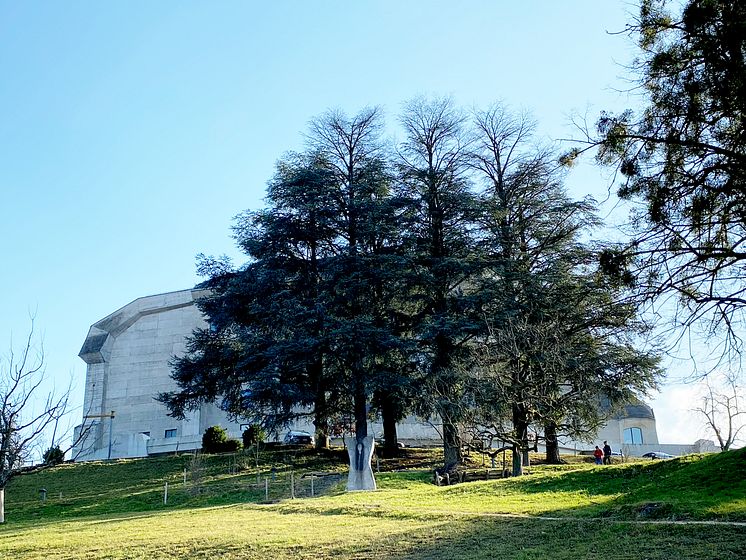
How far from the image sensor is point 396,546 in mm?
10766

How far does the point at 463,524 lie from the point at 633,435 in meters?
48.8

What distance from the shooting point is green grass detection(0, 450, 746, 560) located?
32.0ft

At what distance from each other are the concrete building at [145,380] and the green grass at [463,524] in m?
25.3

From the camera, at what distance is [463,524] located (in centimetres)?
1255

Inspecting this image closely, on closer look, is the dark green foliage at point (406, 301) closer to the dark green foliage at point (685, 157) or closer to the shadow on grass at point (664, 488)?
the shadow on grass at point (664, 488)

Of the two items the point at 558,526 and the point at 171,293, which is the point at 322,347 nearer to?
the point at 558,526

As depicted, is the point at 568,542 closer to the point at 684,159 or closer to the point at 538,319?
the point at 684,159

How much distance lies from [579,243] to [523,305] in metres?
4.50

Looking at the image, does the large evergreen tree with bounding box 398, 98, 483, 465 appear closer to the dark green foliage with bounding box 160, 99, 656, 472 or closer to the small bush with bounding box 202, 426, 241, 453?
the dark green foliage with bounding box 160, 99, 656, 472

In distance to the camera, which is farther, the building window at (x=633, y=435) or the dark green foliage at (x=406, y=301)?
the building window at (x=633, y=435)

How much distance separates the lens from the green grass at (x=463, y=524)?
384 inches

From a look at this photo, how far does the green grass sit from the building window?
37385mm

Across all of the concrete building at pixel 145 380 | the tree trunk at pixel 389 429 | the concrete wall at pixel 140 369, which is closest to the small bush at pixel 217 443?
the tree trunk at pixel 389 429

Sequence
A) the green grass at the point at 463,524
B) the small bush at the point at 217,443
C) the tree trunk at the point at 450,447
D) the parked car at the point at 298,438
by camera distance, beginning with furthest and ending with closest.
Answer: the parked car at the point at 298,438 → the small bush at the point at 217,443 → the tree trunk at the point at 450,447 → the green grass at the point at 463,524
